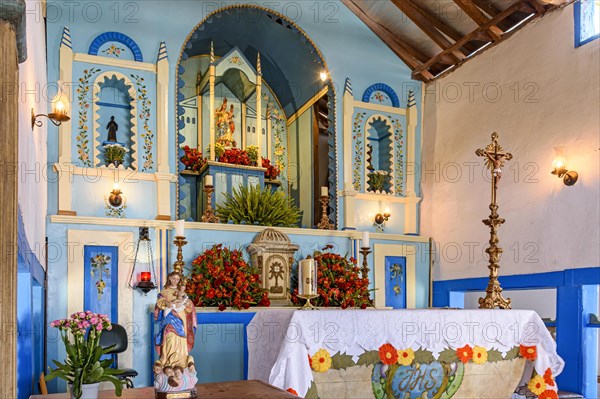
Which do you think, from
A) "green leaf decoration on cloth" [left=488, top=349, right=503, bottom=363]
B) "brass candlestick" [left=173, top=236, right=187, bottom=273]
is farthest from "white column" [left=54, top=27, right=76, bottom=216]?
"green leaf decoration on cloth" [left=488, top=349, right=503, bottom=363]

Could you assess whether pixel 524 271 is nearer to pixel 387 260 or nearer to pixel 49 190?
pixel 387 260

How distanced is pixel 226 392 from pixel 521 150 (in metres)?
5.41

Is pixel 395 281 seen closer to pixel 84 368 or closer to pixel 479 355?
pixel 479 355

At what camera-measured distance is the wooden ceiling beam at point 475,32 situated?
23.0 ft

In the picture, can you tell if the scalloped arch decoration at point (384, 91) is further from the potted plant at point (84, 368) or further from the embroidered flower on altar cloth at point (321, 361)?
the potted plant at point (84, 368)

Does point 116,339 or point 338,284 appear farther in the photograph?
point 338,284

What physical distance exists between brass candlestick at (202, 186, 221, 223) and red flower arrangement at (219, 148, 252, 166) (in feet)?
2.40

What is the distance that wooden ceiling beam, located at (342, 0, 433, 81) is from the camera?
867 cm

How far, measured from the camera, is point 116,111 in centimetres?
780

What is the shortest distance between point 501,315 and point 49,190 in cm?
491

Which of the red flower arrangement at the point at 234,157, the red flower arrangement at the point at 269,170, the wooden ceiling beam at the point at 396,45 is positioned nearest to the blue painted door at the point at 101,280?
the red flower arrangement at the point at 234,157

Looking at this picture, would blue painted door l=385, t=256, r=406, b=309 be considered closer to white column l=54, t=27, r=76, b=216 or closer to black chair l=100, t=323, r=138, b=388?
black chair l=100, t=323, r=138, b=388

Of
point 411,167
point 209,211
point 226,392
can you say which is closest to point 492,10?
point 411,167

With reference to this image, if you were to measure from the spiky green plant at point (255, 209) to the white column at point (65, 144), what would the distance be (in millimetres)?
1825
